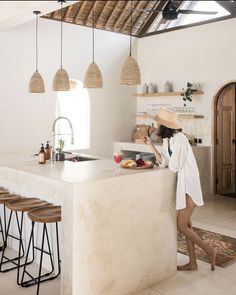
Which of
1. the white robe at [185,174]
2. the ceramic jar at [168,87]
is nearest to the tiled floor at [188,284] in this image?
the white robe at [185,174]

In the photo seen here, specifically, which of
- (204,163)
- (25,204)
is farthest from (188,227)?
(204,163)

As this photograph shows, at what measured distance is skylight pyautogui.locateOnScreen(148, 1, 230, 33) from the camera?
6.76m

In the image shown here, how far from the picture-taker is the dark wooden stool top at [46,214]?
10.0 ft

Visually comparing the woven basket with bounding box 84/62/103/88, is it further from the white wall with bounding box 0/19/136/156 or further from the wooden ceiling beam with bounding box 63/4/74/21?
the wooden ceiling beam with bounding box 63/4/74/21

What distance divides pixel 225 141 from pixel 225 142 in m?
0.02

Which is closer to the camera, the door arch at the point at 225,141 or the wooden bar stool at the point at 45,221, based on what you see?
the wooden bar stool at the point at 45,221

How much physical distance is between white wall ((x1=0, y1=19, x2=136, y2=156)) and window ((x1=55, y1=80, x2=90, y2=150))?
0.14 m

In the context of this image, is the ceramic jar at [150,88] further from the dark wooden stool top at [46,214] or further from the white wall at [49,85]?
the dark wooden stool top at [46,214]

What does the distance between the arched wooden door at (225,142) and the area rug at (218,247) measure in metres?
2.37

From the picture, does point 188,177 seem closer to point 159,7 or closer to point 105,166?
point 105,166

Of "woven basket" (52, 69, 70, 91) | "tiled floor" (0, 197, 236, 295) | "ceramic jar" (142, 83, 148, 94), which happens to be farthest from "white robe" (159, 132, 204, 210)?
"ceramic jar" (142, 83, 148, 94)

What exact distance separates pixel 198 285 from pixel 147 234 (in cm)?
66

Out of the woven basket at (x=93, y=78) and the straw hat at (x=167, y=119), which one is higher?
the woven basket at (x=93, y=78)

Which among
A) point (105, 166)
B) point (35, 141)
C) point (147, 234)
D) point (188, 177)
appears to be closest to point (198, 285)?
point (147, 234)
